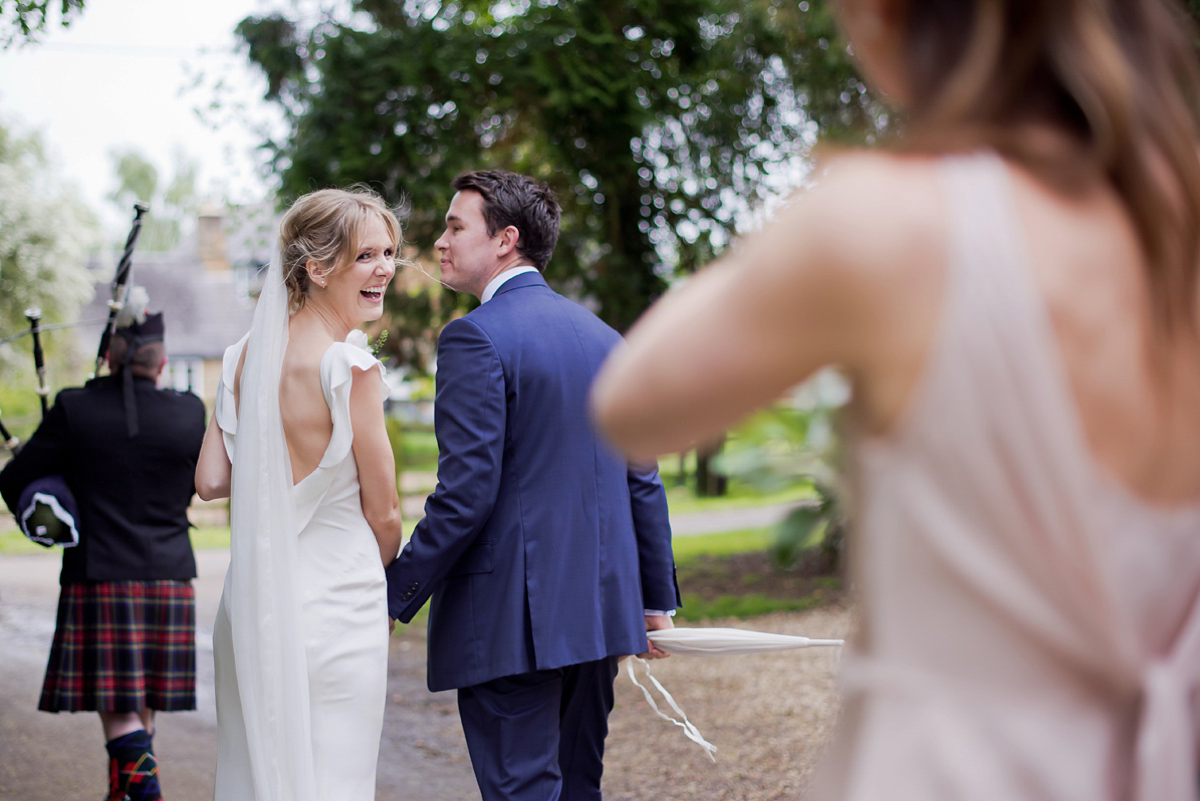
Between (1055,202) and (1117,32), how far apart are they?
21cm

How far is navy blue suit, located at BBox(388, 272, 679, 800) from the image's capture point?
10.4ft

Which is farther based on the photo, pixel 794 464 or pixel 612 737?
pixel 612 737

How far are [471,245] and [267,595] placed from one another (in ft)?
4.52

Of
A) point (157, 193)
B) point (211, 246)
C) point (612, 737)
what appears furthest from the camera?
point (157, 193)

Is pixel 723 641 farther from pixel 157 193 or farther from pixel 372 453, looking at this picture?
pixel 157 193

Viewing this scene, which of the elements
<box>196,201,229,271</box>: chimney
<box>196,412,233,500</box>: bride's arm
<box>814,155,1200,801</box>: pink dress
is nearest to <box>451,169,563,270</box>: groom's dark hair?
<box>196,412,233,500</box>: bride's arm

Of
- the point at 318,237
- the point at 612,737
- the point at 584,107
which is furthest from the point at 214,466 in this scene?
the point at 584,107

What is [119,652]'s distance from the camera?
4.67 meters

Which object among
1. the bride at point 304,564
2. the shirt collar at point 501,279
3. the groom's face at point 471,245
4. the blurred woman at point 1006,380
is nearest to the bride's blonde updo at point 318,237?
the bride at point 304,564

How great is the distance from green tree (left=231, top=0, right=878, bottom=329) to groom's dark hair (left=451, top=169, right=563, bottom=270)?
503cm

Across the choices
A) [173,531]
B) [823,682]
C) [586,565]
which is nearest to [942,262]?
[586,565]

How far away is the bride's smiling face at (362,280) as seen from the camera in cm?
337

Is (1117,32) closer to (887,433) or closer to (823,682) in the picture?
(887,433)

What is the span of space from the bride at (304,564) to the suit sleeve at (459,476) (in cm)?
9
